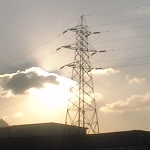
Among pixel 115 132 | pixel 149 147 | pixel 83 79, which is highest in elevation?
pixel 83 79

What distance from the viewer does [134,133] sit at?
34.9 metres

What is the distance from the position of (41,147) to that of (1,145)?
33.6 feet

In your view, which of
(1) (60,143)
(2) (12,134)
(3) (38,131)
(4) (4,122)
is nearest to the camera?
(1) (60,143)

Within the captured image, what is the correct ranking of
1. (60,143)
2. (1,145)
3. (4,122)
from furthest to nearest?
(4,122) < (1,145) < (60,143)

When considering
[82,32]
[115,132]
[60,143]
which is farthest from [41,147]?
[82,32]

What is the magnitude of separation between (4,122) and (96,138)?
262ft

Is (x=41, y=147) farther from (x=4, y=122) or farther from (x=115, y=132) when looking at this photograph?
(x=4, y=122)

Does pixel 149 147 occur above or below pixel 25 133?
below

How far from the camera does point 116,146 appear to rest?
35562 millimetres

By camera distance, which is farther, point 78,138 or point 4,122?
point 4,122

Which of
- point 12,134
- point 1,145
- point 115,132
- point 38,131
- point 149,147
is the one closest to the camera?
point 149,147

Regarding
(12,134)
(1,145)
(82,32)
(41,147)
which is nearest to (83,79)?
(82,32)

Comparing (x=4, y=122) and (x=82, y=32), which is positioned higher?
(x=82, y=32)

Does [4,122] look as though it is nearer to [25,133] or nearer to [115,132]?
[25,133]
